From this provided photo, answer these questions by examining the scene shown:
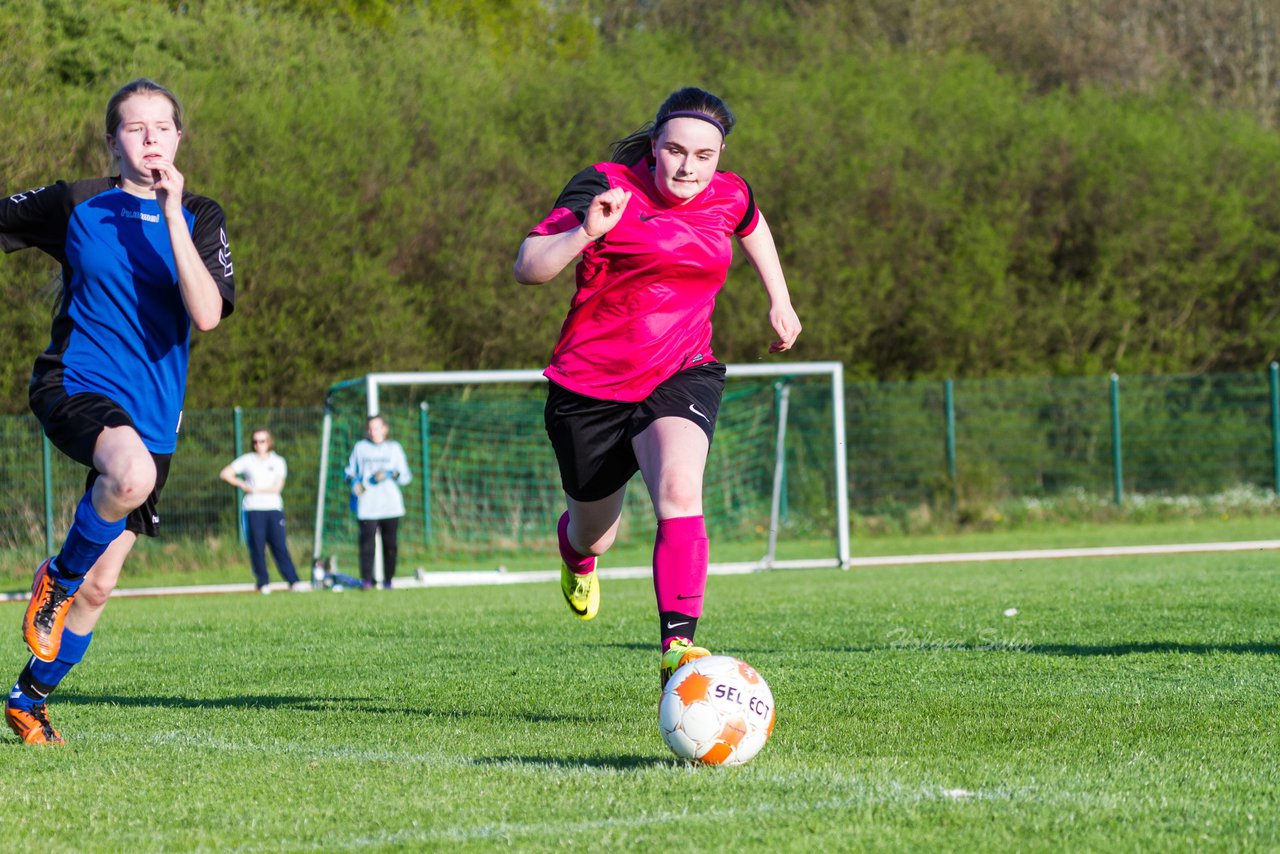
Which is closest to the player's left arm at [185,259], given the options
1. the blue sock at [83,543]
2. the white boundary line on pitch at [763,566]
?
the blue sock at [83,543]

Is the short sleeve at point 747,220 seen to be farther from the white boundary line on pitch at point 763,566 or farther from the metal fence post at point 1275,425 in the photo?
the metal fence post at point 1275,425

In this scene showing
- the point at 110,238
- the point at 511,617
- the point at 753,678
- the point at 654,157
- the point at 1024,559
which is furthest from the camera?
the point at 1024,559

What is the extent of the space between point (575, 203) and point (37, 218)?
176 centimetres

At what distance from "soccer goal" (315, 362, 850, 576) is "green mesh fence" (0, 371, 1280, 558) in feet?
0.10

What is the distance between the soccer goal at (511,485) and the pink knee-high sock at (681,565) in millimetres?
13491

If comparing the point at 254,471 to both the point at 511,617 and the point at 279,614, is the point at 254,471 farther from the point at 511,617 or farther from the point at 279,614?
the point at 511,617

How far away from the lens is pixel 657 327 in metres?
5.42

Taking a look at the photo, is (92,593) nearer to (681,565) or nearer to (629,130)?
(681,565)

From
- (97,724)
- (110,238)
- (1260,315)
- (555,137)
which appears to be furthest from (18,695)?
(1260,315)

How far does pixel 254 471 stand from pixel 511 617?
21.9 feet

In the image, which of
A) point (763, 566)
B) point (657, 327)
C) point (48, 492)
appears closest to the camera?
point (657, 327)

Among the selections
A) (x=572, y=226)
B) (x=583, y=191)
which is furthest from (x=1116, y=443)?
(x=572, y=226)

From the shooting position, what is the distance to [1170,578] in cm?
1239

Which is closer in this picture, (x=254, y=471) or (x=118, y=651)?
(x=118, y=651)
